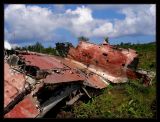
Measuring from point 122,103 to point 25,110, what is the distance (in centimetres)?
263

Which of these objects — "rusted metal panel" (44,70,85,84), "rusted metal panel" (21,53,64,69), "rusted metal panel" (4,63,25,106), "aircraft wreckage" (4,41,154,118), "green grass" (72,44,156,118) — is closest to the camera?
"rusted metal panel" (4,63,25,106)

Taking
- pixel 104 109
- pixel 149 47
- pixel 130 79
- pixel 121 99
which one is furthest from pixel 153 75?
pixel 149 47

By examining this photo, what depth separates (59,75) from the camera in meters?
9.12

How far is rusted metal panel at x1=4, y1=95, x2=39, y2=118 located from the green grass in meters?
1.13

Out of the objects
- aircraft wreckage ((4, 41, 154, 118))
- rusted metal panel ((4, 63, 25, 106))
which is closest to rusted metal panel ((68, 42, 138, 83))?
aircraft wreckage ((4, 41, 154, 118))

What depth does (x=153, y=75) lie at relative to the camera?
11.1 m

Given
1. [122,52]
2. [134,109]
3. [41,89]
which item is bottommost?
[134,109]

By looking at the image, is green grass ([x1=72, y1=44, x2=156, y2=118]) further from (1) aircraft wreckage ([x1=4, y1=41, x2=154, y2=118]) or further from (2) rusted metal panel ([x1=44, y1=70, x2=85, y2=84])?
(2) rusted metal panel ([x1=44, y1=70, x2=85, y2=84])

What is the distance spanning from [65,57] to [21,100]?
326cm

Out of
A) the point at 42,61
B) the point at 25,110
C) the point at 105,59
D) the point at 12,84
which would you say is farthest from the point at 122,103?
the point at 12,84

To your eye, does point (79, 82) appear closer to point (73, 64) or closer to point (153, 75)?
point (73, 64)

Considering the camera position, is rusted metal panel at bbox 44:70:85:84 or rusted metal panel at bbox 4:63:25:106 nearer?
rusted metal panel at bbox 4:63:25:106

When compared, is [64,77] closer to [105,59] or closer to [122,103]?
[122,103]

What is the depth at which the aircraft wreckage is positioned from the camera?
8.17 metres
